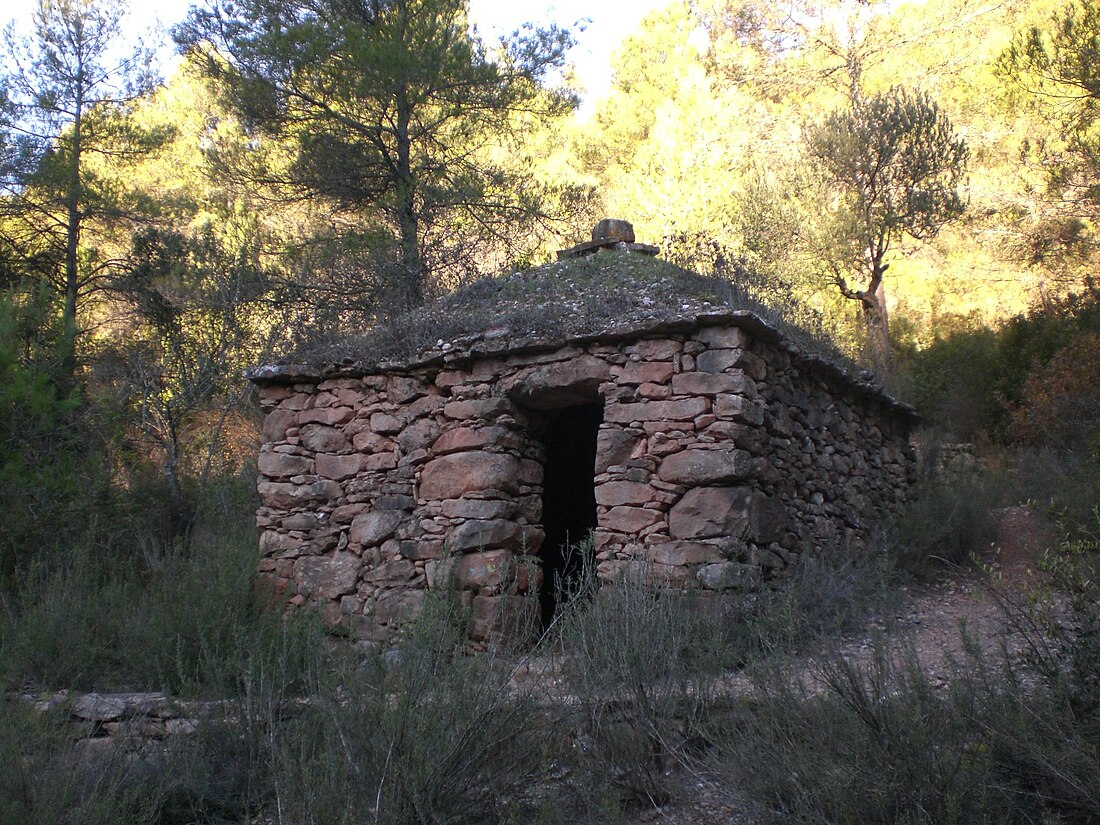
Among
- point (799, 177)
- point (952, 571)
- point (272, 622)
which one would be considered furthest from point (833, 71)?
point (272, 622)

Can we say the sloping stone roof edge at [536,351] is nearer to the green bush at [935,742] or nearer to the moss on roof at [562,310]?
the moss on roof at [562,310]

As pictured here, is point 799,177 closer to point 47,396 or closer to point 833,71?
point 833,71

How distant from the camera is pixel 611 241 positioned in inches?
321

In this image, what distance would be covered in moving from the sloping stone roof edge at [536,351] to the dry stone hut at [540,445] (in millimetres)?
15

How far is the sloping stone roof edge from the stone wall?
21 mm

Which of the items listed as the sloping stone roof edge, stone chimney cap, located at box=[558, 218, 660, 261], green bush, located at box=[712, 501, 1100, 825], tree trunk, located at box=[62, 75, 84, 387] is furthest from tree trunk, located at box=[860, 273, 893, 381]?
tree trunk, located at box=[62, 75, 84, 387]

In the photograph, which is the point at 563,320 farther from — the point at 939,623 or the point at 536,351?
the point at 939,623

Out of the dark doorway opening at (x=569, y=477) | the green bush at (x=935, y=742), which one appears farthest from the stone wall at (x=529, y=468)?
the green bush at (x=935, y=742)

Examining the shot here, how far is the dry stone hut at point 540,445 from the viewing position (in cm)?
578

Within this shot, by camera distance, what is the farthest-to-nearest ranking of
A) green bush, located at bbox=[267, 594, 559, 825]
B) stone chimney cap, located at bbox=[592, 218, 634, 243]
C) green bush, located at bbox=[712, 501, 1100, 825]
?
stone chimney cap, located at bbox=[592, 218, 634, 243], green bush, located at bbox=[267, 594, 559, 825], green bush, located at bbox=[712, 501, 1100, 825]

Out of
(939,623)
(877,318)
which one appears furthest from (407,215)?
(877,318)

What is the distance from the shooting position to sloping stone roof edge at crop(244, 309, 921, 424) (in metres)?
5.85

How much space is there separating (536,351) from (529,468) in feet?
2.68

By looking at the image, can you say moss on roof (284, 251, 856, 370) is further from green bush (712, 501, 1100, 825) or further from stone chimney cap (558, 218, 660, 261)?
green bush (712, 501, 1100, 825)
